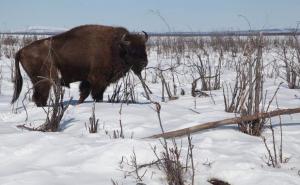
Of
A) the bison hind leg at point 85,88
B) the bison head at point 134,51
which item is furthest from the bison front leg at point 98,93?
the bison head at point 134,51

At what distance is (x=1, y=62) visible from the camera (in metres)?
12.4

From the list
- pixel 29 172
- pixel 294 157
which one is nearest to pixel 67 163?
pixel 29 172

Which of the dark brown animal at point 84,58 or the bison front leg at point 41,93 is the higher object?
the dark brown animal at point 84,58

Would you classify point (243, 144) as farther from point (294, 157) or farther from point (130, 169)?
point (130, 169)

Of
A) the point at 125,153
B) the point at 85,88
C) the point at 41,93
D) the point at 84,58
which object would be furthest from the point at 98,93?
the point at 125,153

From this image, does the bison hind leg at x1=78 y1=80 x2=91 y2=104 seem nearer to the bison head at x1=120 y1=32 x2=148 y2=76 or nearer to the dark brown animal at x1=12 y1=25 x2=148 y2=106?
the dark brown animal at x1=12 y1=25 x2=148 y2=106

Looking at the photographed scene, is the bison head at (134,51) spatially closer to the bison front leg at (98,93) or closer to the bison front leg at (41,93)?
the bison front leg at (98,93)

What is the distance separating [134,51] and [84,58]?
77 cm

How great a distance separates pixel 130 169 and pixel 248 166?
70 cm

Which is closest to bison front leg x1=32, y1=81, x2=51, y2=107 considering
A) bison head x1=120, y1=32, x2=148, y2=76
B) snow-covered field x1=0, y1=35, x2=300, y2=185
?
bison head x1=120, y1=32, x2=148, y2=76

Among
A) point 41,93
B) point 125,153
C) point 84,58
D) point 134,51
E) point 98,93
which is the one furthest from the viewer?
point 134,51

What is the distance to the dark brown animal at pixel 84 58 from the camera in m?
6.53

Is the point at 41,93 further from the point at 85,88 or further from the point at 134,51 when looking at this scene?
the point at 134,51

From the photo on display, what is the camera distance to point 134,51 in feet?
23.4
